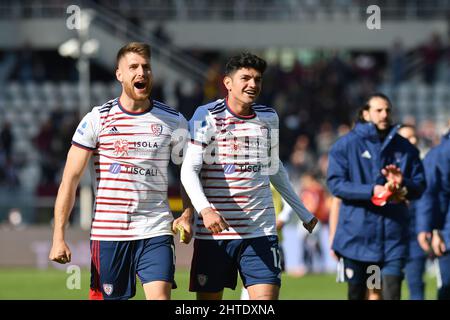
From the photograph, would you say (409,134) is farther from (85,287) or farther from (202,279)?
(85,287)

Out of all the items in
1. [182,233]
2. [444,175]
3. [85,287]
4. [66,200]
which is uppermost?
[444,175]

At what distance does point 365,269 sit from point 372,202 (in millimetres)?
636

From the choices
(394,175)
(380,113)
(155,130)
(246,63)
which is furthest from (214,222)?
(380,113)

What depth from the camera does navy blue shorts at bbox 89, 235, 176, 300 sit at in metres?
9.43

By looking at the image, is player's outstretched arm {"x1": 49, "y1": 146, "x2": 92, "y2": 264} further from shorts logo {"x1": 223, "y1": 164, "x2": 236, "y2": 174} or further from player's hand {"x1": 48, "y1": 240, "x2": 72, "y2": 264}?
shorts logo {"x1": 223, "y1": 164, "x2": 236, "y2": 174}

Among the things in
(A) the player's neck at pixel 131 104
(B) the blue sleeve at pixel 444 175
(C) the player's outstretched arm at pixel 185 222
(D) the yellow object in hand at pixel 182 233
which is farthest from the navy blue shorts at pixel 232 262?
(B) the blue sleeve at pixel 444 175

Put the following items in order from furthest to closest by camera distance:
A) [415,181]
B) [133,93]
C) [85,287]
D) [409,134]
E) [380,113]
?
[85,287] < [409,134] < [380,113] < [415,181] < [133,93]

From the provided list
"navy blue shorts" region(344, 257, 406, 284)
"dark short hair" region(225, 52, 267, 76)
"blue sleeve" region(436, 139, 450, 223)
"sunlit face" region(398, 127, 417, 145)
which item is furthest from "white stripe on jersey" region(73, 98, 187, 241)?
"sunlit face" region(398, 127, 417, 145)

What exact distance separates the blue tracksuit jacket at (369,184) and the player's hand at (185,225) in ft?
8.63

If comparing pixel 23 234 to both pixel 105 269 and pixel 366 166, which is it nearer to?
pixel 366 166

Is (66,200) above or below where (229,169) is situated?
below

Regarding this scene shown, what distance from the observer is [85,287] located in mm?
19719

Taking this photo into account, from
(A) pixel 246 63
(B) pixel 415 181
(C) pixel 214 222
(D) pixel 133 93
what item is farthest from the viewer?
(B) pixel 415 181
